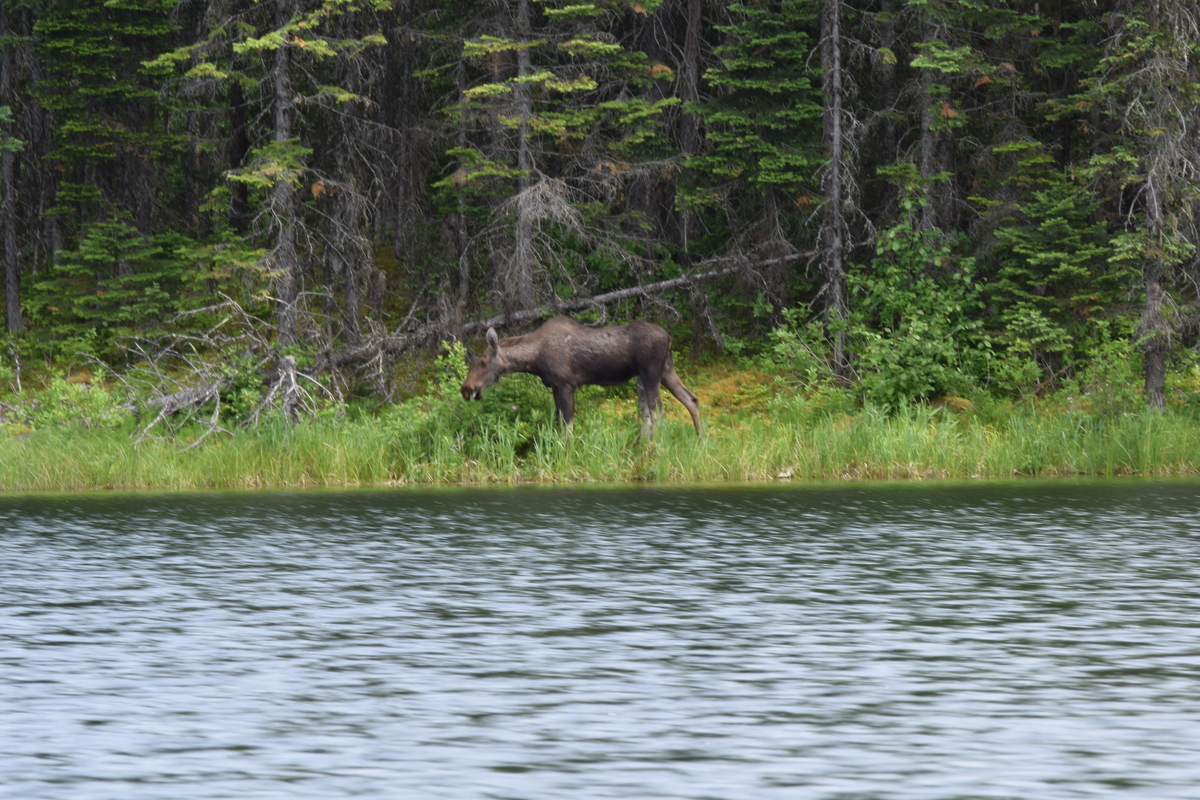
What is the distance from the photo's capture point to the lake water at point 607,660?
6082 mm

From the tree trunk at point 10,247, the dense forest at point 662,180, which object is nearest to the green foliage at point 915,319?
the dense forest at point 662,180

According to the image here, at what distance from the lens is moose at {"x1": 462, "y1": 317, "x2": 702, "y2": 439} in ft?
77.9

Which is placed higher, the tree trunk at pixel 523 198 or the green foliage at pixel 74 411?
the tree trunk at pixel 523 198

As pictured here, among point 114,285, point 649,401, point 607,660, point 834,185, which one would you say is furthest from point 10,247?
point 607,660

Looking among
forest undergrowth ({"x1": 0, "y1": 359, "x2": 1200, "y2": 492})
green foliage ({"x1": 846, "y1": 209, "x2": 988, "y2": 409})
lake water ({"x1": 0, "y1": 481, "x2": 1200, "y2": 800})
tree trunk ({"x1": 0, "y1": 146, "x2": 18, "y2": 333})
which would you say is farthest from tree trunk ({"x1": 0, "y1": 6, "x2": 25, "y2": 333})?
green foliage ({"x1": 846, "y1": 209, "x2": 988, "y2": 409})

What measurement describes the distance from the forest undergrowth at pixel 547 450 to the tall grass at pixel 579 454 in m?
0.02

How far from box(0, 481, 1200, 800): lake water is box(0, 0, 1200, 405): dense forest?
416 inches

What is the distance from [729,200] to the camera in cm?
3120

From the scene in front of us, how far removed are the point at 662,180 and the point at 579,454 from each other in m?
11.7

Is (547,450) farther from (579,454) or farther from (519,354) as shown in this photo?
(519,354)

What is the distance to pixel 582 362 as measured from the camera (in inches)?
956

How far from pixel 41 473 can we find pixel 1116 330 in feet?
64.3

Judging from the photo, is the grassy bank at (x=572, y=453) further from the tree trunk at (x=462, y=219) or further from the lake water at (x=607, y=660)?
the lake water at (x=607, y=660)

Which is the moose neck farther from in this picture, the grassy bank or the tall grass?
the tall grass
